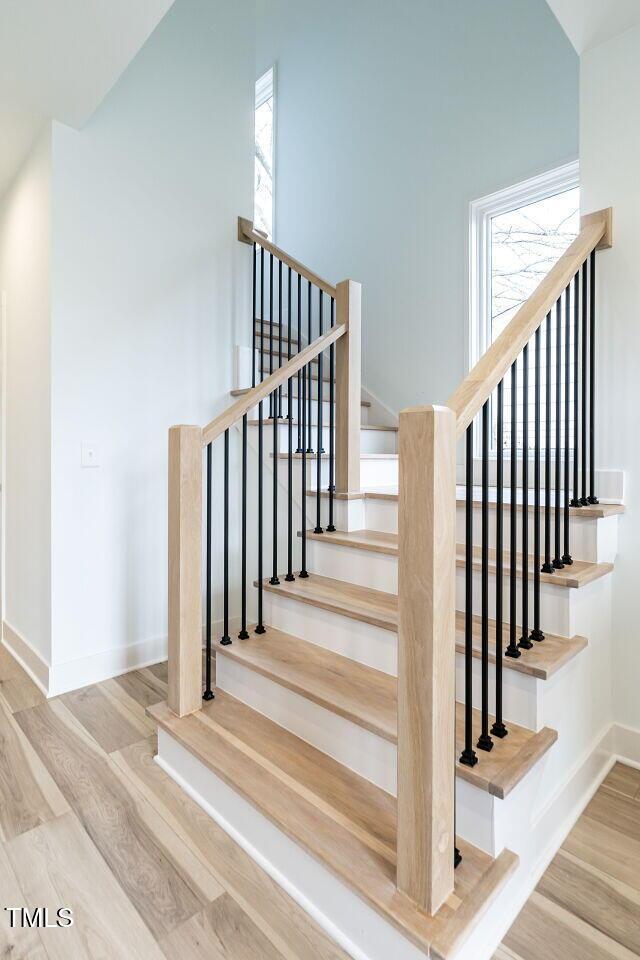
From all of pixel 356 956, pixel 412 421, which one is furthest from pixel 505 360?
pixel 356 956

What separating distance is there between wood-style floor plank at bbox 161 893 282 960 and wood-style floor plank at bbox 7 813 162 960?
50 millimetres

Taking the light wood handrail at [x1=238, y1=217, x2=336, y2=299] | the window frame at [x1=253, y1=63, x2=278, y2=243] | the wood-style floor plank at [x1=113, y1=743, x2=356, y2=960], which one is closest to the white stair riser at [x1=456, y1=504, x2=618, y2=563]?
the wood-style floor plank at [x1=113, y1=743, x2=356, y2=960]

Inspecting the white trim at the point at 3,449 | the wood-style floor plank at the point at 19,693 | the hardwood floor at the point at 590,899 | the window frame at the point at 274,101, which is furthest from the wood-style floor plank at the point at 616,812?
the window frame at the point at 274,101

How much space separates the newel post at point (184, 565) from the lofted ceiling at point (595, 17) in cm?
188

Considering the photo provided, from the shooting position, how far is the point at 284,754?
59.5 inches

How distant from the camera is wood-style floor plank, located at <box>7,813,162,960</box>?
1125mm

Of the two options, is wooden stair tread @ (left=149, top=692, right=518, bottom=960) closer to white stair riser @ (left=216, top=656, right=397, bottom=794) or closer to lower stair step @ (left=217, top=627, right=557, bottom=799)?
white stair riser @ (left=216, top=656, right=397, bottom=794)

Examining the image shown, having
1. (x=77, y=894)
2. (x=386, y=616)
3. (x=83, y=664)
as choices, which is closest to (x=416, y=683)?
(x=386, y=616)

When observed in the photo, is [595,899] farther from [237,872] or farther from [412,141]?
[412,141]

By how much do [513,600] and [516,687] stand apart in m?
0.23

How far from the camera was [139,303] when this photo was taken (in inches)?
97.4

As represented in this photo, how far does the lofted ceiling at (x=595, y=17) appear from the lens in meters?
1.66

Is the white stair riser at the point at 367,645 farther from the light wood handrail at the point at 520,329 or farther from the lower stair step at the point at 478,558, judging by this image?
the light wood handrail at the point at 520,329

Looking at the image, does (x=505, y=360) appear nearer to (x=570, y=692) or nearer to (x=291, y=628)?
(x=570, y=692)
